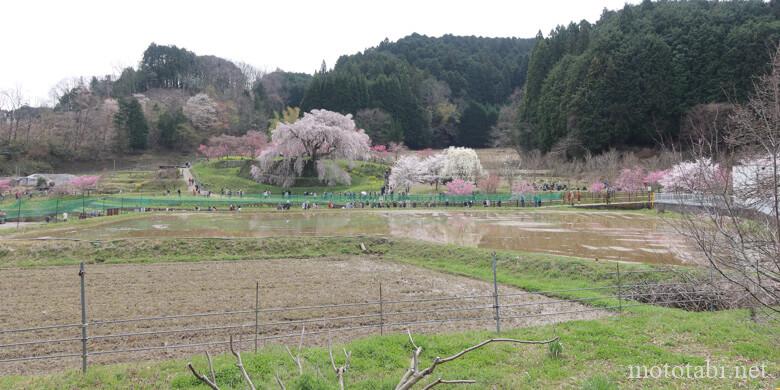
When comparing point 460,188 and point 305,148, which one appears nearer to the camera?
point 460,188

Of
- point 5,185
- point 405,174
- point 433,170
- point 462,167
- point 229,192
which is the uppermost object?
point 462,167

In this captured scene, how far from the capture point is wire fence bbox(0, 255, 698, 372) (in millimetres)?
7879

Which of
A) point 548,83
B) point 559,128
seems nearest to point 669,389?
point 559,128

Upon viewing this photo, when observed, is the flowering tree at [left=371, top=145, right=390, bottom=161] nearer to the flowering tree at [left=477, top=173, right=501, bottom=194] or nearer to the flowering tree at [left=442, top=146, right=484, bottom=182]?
the flowering tree at [left=442, top=146, right=484, bottom=182]

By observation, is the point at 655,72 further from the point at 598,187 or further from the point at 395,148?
the point at 395,148

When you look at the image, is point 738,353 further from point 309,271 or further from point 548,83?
point 548,83

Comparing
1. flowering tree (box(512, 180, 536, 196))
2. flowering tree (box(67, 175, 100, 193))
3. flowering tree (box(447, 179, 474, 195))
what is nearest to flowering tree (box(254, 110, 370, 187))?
flowering tree (box(447, 179, 474, 195))

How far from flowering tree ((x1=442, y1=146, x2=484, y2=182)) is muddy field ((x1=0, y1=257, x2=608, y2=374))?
33.8m

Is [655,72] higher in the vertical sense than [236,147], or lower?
higher

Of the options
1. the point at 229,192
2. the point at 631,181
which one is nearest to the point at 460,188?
the point at 631,181

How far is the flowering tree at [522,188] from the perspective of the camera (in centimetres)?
4096

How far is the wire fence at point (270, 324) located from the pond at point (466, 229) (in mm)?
6785

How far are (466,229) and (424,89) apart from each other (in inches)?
2851

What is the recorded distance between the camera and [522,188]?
41781mm
